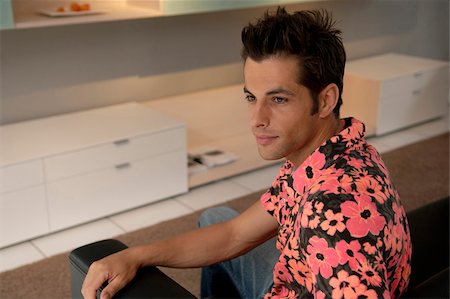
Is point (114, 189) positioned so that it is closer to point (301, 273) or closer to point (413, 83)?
point (301, 273)

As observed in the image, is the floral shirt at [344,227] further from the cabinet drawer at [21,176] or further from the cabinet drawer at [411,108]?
the cabinet drawer at [411,108]

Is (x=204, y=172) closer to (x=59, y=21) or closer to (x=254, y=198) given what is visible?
(x=254, y=198)

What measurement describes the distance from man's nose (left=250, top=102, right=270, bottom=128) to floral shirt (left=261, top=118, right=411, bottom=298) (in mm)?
130

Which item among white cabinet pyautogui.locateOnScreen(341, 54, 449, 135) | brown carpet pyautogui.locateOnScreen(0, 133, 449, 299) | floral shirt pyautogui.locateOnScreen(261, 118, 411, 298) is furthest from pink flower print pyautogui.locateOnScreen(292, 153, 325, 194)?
white cabinet pyautogui.locateOnScreen(341, 54, 449, 135)

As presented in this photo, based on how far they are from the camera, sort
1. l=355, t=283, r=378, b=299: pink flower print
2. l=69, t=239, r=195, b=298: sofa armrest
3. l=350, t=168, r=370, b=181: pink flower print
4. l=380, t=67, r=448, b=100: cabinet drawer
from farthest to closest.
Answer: l=380, t=67, r=448, b=100: cabinet drawer < l=69, t=239, r=195, b=298: sofa armrest < l=350, t=168, r=370, b=181: pink flower print < l=355, t=283, r=378, b=299: pink flower print

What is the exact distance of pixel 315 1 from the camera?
4277 mm

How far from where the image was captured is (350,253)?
3.96 ft

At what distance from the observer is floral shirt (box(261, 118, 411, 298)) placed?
1208 millimetres

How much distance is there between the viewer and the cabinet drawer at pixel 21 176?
2818mm

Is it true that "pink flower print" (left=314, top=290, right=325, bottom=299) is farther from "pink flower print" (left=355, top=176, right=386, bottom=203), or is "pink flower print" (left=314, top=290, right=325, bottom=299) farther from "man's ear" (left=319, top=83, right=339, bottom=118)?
"man's ear" (left=319, top=83, right=339, bottom=118)

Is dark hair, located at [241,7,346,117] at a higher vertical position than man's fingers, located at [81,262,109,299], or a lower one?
higher

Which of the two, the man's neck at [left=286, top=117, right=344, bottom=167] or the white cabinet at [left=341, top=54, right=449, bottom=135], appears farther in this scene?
the white cabinet at [left=341, top=54, right=449, bottom=135]

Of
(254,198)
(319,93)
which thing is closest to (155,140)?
(254,198)

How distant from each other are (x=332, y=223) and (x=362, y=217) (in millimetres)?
61
